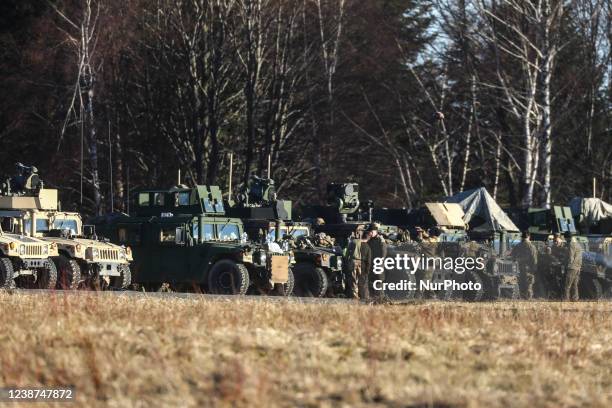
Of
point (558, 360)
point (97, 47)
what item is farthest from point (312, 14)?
point (558, 360)

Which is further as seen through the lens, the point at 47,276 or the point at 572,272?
the point at 572,272

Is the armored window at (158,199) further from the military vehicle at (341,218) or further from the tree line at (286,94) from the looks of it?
the tree line at (286,94)

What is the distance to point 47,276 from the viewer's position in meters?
25.5

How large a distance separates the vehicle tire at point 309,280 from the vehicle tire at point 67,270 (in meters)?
4.71

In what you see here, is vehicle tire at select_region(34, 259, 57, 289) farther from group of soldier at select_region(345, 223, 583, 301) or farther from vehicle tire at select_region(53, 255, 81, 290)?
group of soldier at select_region(345, 223, 583, 301)

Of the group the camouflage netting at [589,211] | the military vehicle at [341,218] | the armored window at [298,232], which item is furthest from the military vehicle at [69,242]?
the camouflage netting at [589,211]

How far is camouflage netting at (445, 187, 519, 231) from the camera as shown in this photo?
115 feet

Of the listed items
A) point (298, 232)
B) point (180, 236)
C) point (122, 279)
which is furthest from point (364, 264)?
point (298, 232)

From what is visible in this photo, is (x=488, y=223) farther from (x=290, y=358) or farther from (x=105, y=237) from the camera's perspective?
(x=290, y=358)

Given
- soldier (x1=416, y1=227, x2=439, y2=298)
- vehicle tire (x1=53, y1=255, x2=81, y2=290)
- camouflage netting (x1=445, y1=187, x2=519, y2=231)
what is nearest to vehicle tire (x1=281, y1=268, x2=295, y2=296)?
soldier (x1=416, y1=227, x2=439, y2=298)

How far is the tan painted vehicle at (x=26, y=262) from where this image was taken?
2483 centimetres

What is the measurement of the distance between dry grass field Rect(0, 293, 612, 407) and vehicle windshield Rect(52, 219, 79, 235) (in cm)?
1055

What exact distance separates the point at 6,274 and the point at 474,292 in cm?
880

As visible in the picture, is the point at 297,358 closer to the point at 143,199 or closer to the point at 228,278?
the point at 228,278
